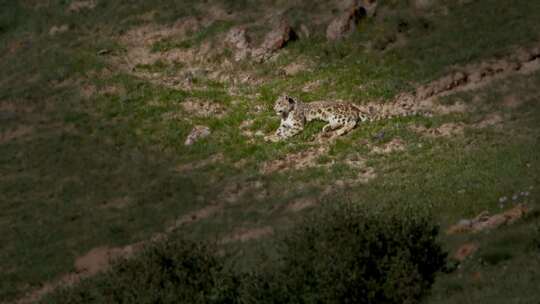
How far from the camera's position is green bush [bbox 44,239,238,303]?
17.9 metres

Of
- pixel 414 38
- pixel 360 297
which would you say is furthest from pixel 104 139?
pixel 360 297

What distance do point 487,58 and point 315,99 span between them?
5.87 m

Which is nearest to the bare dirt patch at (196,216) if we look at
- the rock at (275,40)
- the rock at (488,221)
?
the rock at (488,221)

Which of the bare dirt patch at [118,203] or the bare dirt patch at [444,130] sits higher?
the bare dirt patch at [444,130]

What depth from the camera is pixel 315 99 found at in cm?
3241

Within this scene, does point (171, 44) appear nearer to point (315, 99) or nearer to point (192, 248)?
point (315, 99)

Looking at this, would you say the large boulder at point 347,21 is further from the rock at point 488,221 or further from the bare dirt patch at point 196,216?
the rock at point 488,221

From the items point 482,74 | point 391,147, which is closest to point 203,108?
point 391,147

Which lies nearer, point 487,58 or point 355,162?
point 355,162

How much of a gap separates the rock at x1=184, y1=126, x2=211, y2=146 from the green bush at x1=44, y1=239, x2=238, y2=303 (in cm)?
1232

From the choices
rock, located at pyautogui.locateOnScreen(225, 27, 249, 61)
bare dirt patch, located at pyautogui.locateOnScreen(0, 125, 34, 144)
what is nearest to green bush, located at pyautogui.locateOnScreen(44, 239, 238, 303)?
bare dirt patch, located at pyautogui.locateOnScreen(0, 125, 34, 144)

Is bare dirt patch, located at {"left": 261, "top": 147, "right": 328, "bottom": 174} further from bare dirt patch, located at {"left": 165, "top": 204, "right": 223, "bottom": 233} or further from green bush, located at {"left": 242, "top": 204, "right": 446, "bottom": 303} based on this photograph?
green bush, located at {"left": 242, "top": 204, "right": 446, "bottom": 303}

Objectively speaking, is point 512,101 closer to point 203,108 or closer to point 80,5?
point 203,108

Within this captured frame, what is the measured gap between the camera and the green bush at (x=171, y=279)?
17938mm
